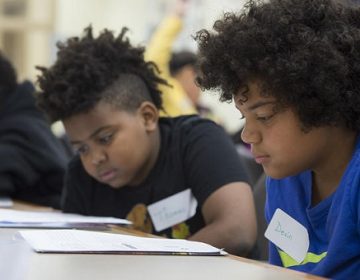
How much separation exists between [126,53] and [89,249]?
0.94m

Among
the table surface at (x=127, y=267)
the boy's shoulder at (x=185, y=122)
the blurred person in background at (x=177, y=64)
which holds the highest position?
the blurred person in background at (x=177, y=64)

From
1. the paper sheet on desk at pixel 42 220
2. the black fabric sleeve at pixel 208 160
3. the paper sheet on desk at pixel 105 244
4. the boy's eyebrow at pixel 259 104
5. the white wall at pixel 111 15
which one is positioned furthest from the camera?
the white wall at pixel 111 15

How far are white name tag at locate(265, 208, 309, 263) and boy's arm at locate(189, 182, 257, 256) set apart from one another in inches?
7.5

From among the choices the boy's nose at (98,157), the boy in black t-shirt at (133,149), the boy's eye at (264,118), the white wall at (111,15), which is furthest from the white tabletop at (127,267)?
the white wall at (111,15)

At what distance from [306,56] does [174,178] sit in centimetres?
68

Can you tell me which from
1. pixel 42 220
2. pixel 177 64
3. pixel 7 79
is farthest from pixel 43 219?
pixel 177 64

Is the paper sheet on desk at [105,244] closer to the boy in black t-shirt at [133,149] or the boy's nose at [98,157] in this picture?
the boy in black t-shirt at [133,149]

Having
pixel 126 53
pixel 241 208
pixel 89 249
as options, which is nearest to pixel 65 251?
pixel 89 249

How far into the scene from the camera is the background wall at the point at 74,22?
587 centimetres

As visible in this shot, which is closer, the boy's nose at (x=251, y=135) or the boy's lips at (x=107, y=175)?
the boy's nose at (x=251, y=135)

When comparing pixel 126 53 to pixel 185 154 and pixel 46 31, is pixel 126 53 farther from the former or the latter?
pixel 46 31

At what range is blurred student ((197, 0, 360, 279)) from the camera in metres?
1.17

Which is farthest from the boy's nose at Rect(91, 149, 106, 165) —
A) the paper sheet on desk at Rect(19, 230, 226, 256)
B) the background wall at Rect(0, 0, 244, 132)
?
the background wall at Rect(0, 0, 244, 132)

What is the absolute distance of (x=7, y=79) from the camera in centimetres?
252
